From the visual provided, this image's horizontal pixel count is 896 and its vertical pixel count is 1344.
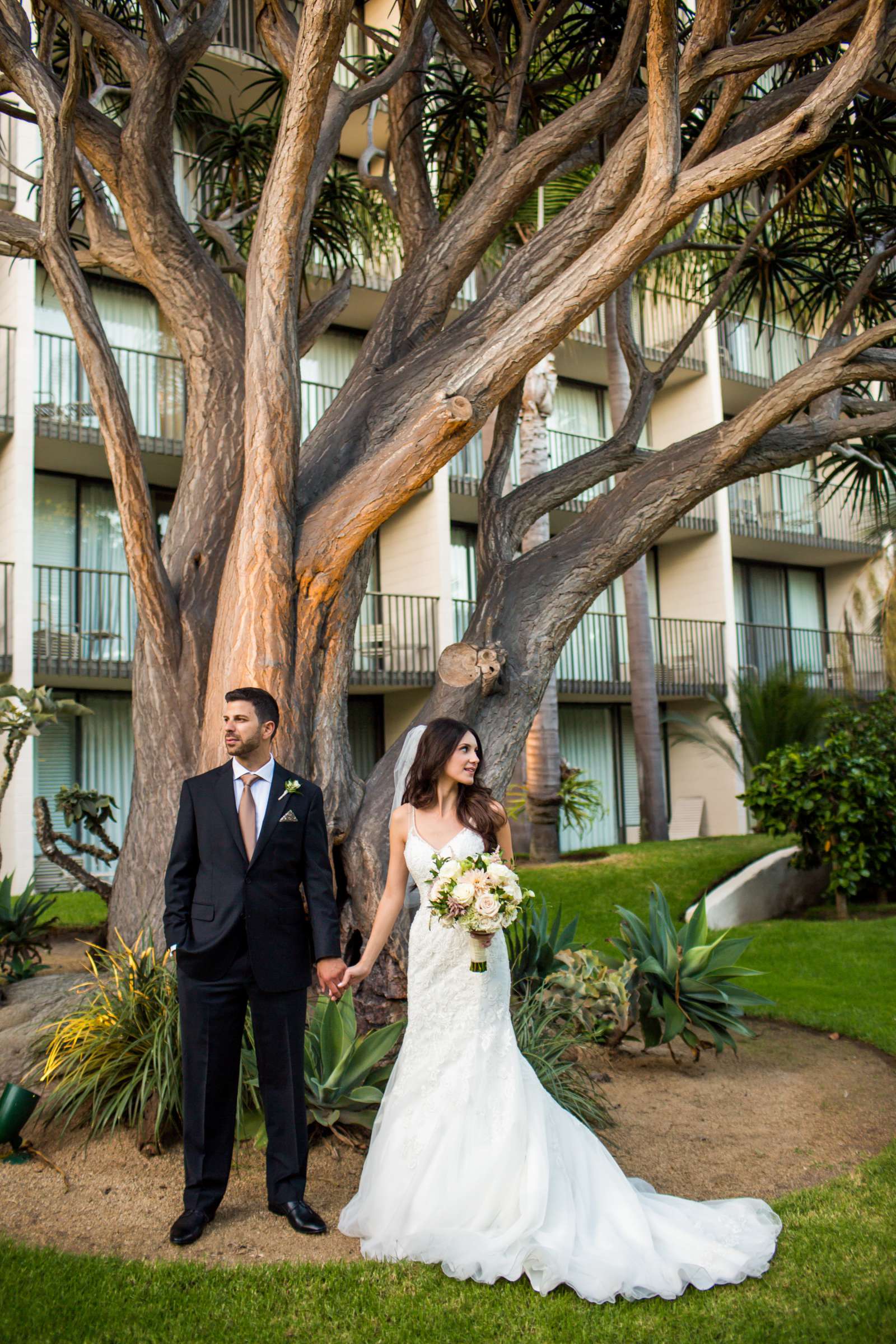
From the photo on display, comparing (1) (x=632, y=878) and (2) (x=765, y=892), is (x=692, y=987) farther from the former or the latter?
(1) (x=632, y=878)

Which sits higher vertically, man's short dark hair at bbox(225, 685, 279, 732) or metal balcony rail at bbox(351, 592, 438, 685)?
metal balcony rail at bbox(351, 592, 438, 685)

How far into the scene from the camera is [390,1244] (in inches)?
156

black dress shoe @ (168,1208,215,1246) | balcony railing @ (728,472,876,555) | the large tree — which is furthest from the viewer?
balcony railing @ (728,472,876,555)

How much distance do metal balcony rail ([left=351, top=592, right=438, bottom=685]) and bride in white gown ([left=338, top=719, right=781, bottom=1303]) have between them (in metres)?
12.8

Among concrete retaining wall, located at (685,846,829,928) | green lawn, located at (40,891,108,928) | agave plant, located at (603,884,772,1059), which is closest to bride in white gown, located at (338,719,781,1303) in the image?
agave plant, located at (603,884,772,1059)

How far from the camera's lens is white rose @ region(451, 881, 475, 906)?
4.24 meters

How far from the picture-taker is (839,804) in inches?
440

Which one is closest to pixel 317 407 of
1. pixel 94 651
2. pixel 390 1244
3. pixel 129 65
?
pixel 94 651

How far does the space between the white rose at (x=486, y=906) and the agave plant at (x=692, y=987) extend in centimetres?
266

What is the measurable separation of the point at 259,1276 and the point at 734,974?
383 cm

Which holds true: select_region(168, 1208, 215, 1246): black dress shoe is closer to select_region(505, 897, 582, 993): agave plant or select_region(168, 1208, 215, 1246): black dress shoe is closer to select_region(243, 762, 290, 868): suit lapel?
select_region(243, 762, 290, 868): suit lapel

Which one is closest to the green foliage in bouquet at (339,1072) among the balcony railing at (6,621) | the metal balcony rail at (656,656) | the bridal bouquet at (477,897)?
the bridal bouquet at (477,897)

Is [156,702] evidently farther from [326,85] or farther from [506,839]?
[326,85]

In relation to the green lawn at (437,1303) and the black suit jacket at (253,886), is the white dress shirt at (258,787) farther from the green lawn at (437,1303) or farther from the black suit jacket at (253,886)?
the green lawn at (437,1303)
